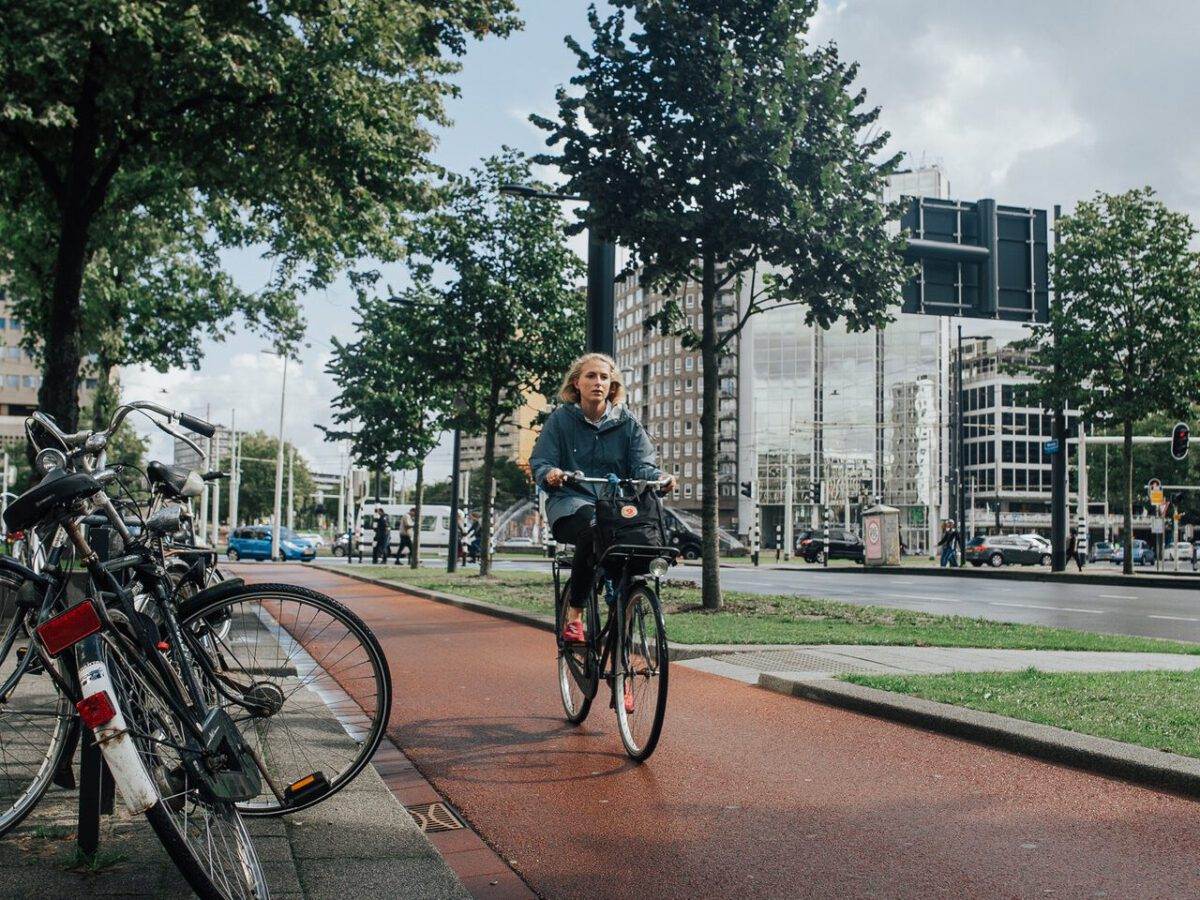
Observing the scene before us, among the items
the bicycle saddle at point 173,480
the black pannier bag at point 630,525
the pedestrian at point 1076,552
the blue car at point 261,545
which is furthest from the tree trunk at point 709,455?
the blue car at point 261,545

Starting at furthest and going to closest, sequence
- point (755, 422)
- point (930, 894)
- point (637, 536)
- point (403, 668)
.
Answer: point (755, 422) → point (403, 668) → point (637, 536) → point (930, 894)

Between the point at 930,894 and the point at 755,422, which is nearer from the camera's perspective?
the point at 930,894

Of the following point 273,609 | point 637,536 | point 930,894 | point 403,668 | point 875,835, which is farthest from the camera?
point 403,668

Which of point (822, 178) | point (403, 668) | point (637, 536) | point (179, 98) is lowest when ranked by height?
point (403, 668)

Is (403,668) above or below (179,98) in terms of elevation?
below

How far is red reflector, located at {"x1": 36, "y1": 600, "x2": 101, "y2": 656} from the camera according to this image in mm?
3006

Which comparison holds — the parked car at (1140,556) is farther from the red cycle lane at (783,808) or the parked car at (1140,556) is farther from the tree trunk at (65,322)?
the red cycle lane at (783,808)

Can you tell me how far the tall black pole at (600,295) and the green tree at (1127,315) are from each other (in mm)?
20842

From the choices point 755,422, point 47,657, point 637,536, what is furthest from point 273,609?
point 755,422

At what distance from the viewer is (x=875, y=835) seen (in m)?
4.07

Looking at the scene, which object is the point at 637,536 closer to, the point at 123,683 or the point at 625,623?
the point at 625,623

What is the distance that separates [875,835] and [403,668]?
18.2ft

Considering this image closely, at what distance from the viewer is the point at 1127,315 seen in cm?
3061

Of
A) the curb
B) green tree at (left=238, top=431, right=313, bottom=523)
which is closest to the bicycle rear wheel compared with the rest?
the curb
